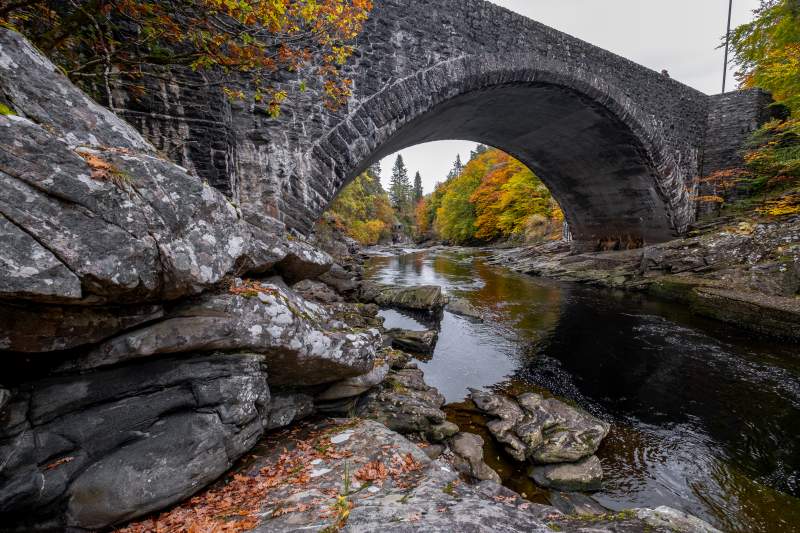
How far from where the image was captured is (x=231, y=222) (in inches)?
121

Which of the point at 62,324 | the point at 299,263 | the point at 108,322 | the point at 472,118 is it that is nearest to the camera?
the point at 62,324

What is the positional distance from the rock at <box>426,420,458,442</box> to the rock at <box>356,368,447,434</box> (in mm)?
41

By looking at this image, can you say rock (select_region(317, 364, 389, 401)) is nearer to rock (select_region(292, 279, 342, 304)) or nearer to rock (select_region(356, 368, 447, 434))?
rock (select_region(356, 368, 447, 434))

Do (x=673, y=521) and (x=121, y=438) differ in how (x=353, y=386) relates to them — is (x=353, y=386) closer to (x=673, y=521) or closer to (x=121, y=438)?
(x=121, y=438)

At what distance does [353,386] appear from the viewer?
168 inches

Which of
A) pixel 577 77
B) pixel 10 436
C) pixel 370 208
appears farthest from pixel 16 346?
pixel 370 208

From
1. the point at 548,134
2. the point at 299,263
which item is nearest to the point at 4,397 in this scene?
the point at 299,263

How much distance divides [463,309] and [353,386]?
777 centimetres

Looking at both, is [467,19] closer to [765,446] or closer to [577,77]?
[577,77]

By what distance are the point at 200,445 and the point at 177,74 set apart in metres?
6.18

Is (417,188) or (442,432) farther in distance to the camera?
(417,188)

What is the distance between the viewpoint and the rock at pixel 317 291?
31.7 ft

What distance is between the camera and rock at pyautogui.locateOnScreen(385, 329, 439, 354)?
8.05 meters

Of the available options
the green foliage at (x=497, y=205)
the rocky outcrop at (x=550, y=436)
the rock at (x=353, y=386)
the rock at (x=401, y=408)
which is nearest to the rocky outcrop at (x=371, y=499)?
the rock at (x=353, y=386)
